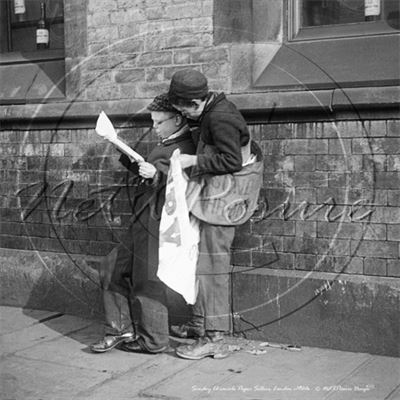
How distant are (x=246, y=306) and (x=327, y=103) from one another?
1.62 m

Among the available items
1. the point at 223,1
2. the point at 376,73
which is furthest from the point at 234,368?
the point at 223,1

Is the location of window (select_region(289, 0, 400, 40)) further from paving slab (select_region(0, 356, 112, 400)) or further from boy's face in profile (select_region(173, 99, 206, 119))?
paving slab (select_region(0, 356, 112, 400))

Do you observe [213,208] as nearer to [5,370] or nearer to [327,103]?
[327,103]

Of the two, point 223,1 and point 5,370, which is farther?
point 223,1

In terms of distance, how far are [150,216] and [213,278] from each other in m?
0.65

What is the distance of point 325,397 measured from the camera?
14.6 ft

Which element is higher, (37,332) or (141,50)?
(141,50)

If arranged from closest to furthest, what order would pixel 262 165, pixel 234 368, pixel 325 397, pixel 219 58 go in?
pixel 325 397, pixel 234 368, pixel 262 165, pixel 219 58

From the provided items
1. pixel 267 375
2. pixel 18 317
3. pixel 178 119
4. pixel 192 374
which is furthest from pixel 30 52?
pixel 267 375

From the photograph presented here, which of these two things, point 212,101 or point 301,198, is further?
point 301,198

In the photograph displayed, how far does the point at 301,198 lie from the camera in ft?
18.1

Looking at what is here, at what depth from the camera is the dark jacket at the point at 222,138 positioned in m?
5.00

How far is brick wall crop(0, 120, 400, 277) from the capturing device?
520 cm

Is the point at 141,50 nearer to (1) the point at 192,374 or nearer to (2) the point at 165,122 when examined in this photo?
(2) the point at 165,122
